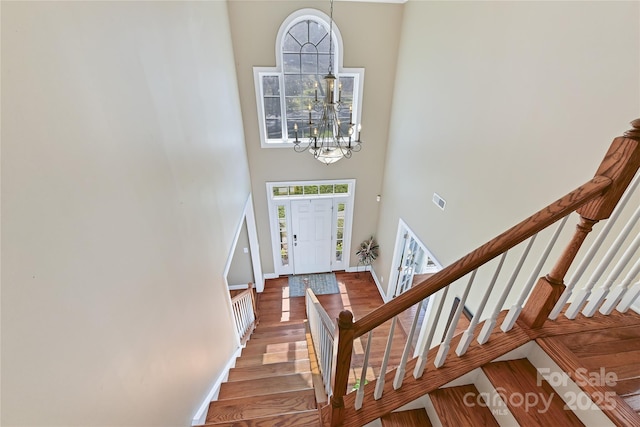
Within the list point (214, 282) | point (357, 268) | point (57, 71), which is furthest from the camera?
point (357, 268)

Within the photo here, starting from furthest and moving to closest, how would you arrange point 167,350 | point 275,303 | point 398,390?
point 275,303
point 167,350
point 398,390

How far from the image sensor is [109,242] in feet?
4.17

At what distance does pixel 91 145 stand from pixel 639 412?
249 cm

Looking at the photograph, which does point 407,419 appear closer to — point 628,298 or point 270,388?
point 628,298

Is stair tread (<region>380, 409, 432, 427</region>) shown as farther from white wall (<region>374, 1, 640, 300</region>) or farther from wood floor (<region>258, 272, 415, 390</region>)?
wood floor (<region>258, 272, 415, 390</region>)

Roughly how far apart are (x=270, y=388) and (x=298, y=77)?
439 centimetres

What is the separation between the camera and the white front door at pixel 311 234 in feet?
18.6

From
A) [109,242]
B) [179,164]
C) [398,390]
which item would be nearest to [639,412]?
[398,390]

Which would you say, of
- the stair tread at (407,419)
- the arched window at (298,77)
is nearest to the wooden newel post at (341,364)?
the stair tread at (407,419)

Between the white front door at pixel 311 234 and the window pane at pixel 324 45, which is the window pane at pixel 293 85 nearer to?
the window pane at pixel 324 45

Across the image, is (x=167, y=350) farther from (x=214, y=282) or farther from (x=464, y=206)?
(x=464, y=206)

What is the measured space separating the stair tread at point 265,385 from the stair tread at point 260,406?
0.75 feet

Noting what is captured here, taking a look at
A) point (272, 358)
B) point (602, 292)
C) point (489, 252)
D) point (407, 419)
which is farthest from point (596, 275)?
point (272, 358)

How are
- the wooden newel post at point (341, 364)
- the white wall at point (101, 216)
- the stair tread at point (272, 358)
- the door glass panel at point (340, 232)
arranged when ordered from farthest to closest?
the door glass panel at point (340, 232) → the stair tread at point (272, 358) → the wooden newel post at point (341, 364) → the white wall at point (101, 216)
